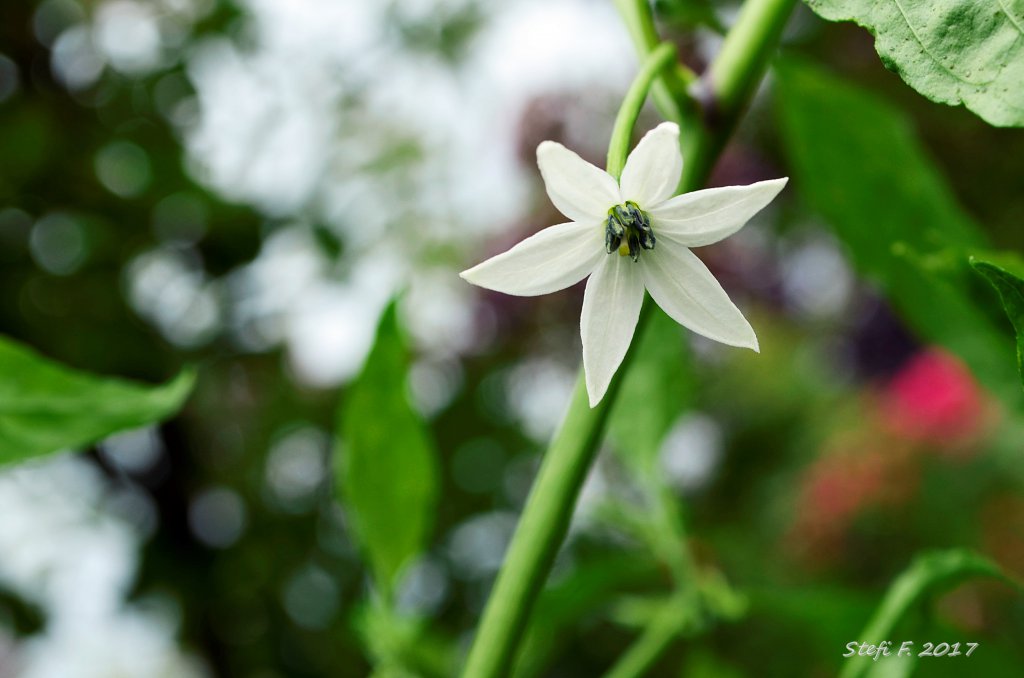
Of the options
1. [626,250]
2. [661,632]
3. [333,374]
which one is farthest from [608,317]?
[333,374]

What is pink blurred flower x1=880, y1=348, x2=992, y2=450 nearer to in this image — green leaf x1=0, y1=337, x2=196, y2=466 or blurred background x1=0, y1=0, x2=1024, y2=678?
blurred background x1=0, y1=0, x2=1024, y2=678

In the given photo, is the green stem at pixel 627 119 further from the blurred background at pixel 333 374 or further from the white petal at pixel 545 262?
the blurred background at pixel 333 374

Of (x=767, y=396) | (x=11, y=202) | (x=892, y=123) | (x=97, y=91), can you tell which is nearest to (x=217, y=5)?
(x=97, y=91)

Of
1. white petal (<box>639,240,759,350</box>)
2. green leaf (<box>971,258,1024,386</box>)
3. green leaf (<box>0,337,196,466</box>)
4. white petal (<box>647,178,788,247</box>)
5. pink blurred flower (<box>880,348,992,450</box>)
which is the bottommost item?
green leaf (<box>0,337,196,466</box>)

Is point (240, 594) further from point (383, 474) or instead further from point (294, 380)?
point (383, 474)

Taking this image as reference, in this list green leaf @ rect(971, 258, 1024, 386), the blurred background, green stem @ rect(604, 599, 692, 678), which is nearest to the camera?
green leaf @ rect(971, 258, 1024, 386)

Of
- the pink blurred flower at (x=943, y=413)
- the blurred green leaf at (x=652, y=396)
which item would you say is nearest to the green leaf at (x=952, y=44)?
→ the blurred green leaf at (x=652, y=396)

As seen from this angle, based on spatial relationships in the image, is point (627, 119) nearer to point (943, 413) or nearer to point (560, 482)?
point (560, 482)

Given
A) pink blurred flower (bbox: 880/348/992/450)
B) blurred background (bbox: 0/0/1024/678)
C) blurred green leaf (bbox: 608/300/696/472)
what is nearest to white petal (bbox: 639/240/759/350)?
blurred green leaf (bbox: 608/300/696/472)
